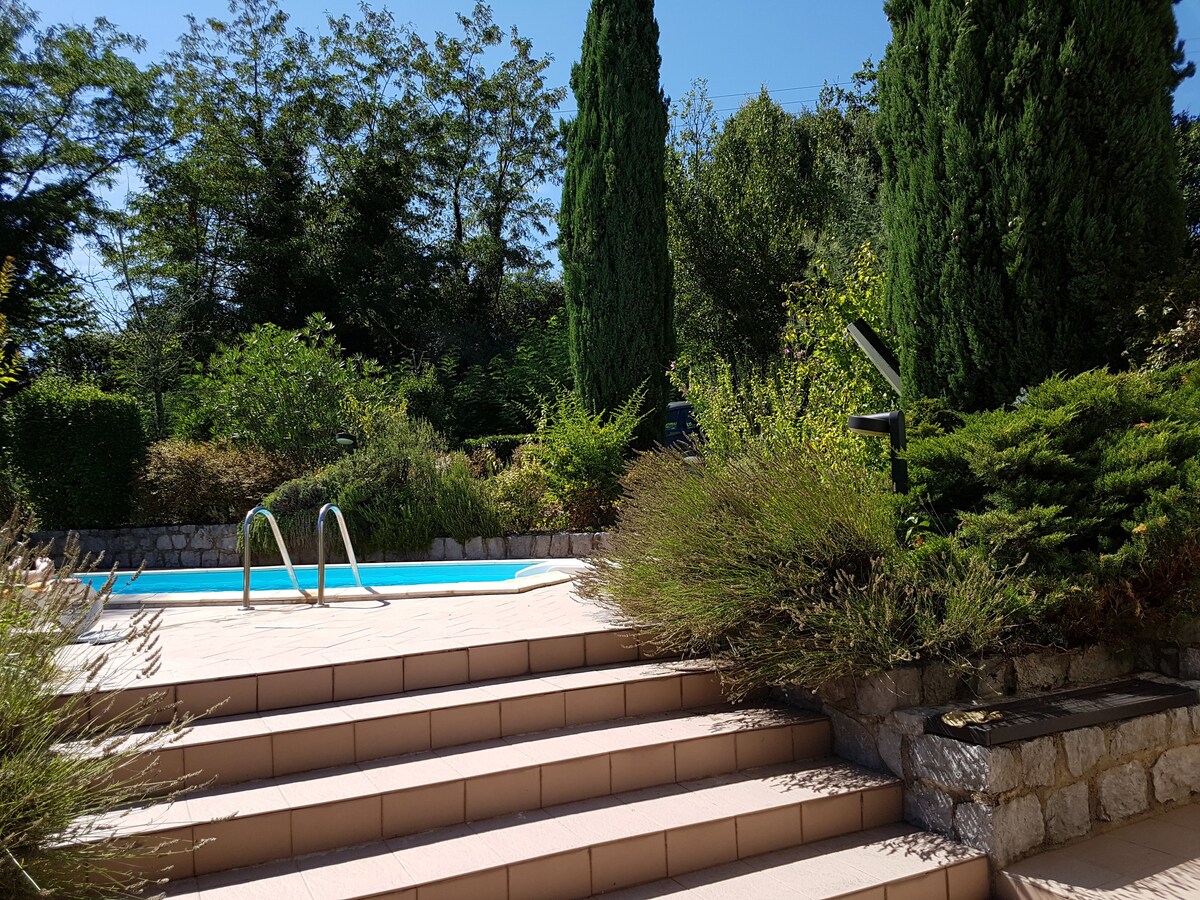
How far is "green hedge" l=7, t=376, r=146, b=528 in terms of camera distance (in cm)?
1084

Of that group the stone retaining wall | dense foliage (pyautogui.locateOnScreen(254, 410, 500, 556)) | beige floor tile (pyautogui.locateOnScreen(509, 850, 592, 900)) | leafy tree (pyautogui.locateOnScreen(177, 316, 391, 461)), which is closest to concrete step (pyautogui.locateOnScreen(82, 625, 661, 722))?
the stone retaining wall

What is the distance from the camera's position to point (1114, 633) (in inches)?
144

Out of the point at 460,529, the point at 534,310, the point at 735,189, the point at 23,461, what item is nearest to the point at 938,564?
the point at 460,529

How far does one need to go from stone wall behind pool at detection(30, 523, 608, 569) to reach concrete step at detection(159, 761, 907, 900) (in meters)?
5.26

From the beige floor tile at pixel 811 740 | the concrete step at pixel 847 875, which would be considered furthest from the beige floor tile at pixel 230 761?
the beige floor tile at pixel 811 740

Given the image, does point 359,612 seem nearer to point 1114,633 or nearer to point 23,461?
point 1114,633

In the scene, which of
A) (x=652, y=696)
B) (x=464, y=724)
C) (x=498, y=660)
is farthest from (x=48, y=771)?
(x=652, y=696)

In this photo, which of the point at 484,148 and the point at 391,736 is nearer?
the point at 391,736

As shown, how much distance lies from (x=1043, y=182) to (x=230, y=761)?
5.13 meters

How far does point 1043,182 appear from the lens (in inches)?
192

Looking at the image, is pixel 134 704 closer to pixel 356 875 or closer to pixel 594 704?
pixel 356 875

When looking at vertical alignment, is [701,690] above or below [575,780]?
above

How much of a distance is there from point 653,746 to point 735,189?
14.9m

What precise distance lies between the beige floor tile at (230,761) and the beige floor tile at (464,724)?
2.13ft
